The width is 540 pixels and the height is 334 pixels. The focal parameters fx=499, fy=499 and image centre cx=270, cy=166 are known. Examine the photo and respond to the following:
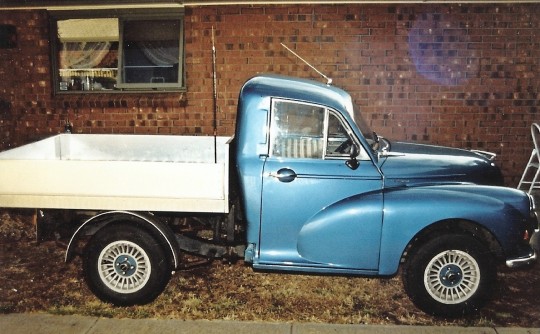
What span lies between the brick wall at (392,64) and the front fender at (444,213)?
3287 mm

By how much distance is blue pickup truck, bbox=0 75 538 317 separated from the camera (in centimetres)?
424

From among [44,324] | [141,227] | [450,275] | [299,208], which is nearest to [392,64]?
[299,208]

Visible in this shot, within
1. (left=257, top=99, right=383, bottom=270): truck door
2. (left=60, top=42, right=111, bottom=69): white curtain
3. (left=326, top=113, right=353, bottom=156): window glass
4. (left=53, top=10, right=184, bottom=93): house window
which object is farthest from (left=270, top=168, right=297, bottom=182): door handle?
(left=60, top=42, right=111, bottom=69): white curtain

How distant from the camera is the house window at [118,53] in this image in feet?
25.3

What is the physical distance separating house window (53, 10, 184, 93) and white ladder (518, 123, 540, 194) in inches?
206

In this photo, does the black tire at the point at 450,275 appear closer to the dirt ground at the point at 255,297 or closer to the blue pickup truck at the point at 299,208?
the blue pickup truck at the point at 299,208

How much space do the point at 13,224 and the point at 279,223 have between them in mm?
4344

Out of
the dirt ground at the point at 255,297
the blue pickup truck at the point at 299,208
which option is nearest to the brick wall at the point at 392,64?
the dirt ground at the point at 255,297

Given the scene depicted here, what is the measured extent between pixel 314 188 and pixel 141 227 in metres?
1.59

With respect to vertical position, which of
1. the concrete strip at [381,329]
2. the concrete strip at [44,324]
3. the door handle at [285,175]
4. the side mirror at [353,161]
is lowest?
the concrete strip at [44,324]

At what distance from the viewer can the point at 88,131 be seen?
7848mm

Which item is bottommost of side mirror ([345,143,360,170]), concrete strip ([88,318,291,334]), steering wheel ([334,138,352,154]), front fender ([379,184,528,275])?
concrete strip ([88,318,291,334])

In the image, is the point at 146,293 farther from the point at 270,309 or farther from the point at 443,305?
the point at 443,305

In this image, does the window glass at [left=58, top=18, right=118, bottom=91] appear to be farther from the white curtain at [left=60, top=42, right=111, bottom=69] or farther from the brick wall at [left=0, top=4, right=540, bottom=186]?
the brick wall at [left=0, top=4, right=540, bottom=186]
